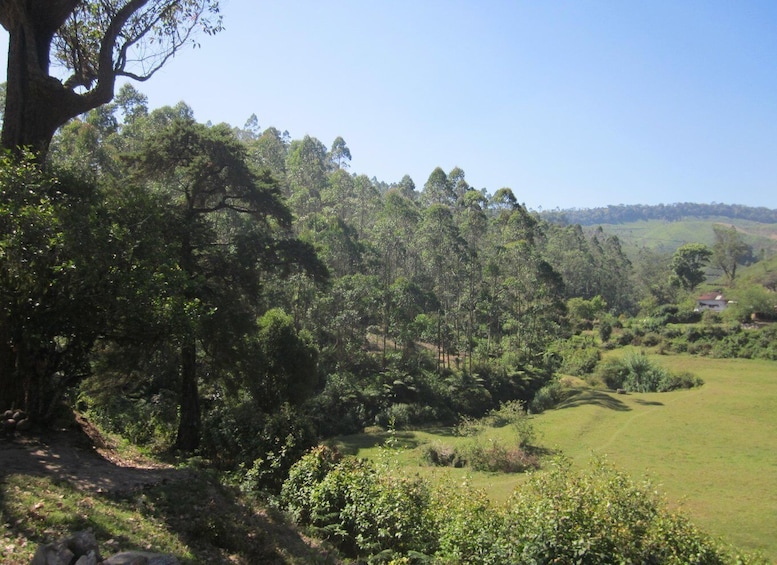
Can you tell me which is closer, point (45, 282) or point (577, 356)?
point (45, 282)

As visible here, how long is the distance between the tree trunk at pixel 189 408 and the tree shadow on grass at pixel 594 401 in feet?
90.8

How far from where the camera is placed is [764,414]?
30891mm

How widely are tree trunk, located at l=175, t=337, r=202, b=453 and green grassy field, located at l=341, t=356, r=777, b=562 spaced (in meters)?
5.73

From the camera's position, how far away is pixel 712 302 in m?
70.3

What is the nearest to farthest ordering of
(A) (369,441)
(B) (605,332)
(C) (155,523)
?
1. (C) (155,523)
2. (A) (369,441)
3. (B) (605,332)

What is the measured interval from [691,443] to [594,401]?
10.0 meters

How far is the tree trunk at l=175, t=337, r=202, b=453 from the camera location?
13.2 meters

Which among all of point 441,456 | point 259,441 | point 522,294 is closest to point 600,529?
point 259,441

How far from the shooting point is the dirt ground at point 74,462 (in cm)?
721

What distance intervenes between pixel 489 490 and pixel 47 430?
13.6m

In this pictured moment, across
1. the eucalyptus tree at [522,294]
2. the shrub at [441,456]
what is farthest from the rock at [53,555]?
the eucalyptus tree at [522,294]

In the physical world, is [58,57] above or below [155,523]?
above

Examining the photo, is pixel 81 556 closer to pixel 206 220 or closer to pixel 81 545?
pixel 81 545

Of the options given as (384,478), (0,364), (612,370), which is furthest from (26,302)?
(612,370)
